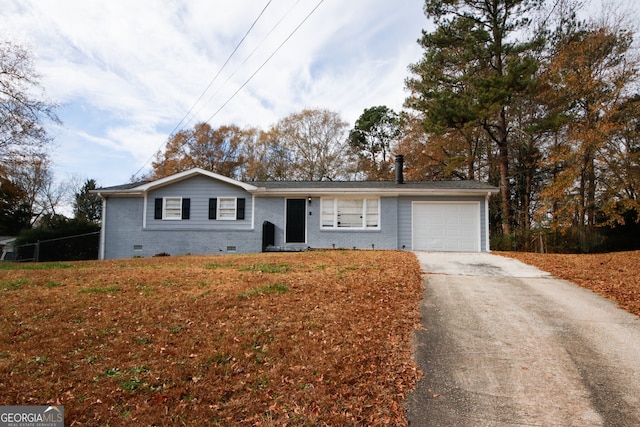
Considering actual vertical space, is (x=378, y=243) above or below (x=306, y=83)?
below

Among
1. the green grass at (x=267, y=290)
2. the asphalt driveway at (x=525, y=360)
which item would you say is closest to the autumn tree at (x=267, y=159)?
the green grass at (x=267, y=290)

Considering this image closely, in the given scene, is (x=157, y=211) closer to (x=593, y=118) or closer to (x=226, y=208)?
(x=226, y=208)

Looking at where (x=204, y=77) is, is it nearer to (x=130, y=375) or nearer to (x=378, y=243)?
(x=378, y=243)

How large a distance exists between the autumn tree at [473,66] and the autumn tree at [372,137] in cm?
1057

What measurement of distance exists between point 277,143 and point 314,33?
22.2 metres

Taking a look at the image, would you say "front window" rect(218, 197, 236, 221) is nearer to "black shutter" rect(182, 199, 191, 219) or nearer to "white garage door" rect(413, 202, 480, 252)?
"black shutter" rect(182, 199, 191, 219)

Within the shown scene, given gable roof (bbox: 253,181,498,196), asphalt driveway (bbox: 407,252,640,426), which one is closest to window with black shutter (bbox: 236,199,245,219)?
gable roof (bbox: 253,181,498,196)

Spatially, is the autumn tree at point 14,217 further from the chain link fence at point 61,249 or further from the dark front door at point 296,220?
the dark front door at point 296,220

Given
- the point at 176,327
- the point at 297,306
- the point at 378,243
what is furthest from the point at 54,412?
the point at 378,243

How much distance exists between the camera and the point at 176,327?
4.29 meters

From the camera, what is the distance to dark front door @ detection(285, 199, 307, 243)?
47.3 feet

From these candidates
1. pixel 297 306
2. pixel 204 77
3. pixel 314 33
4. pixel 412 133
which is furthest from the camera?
pixel 412 133

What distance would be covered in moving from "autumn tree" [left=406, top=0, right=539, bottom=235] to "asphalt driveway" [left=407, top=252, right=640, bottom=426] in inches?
492

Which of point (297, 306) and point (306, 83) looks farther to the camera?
point (306, 83)
